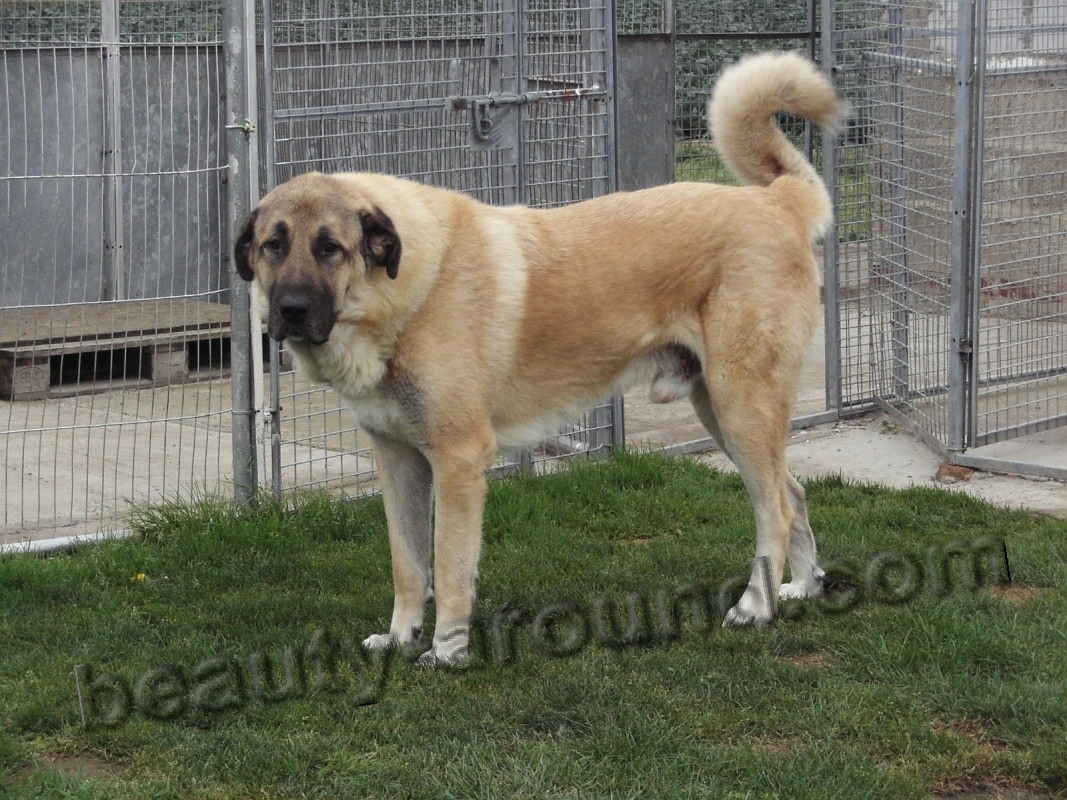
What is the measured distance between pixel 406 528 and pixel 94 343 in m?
3.71

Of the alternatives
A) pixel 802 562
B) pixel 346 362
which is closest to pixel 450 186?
pixel 346 362

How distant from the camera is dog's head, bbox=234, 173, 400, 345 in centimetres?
409

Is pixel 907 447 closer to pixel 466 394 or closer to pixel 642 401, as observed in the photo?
pixel 642 401

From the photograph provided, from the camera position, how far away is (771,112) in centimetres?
490

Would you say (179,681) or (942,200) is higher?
(942,200)

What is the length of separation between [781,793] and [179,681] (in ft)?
6.42

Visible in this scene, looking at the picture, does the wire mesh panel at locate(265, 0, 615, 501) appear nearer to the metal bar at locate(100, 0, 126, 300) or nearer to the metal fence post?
the metal fence post

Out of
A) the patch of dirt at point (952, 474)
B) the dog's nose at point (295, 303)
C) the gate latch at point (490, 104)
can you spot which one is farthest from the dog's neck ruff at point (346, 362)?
the patch of dirt at point (952, 474)

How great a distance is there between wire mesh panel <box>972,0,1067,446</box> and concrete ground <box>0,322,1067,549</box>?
353 mm

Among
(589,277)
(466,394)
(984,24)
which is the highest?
(984,24)

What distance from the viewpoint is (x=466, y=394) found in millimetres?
4371

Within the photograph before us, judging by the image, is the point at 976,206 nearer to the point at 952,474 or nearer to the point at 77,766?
the point at 952,474

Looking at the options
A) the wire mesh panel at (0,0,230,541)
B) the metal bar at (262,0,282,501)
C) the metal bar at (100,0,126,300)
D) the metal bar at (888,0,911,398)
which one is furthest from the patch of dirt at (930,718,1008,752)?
the metal bar at (100,0,126,300)

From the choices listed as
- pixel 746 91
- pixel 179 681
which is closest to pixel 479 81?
pixel 746 91
